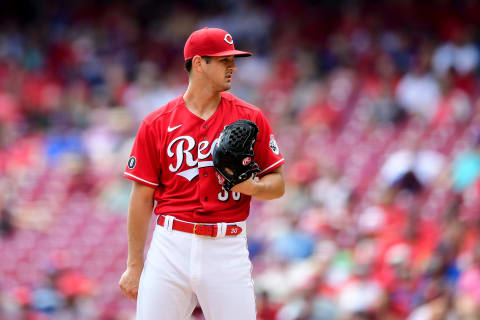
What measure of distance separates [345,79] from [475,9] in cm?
179

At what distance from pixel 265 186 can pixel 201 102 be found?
0.47 meters

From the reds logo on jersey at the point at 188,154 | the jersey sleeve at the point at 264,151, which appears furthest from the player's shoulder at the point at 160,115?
the jersey sleeve at the point at 264,151

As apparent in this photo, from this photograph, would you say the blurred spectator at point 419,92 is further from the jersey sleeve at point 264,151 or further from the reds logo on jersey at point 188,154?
the reds logo on jersey at point 188,154

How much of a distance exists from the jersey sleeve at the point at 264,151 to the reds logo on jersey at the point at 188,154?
23 centimetres

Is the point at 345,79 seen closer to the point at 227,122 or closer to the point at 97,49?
the point at 97,49

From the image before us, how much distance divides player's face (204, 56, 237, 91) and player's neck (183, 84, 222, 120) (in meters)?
0.06

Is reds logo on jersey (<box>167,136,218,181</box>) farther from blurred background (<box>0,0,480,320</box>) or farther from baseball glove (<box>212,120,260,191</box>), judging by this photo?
blurred background (<box>0,0,480,320</box>)

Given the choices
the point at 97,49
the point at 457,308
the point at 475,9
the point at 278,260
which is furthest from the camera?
the point at 97,49

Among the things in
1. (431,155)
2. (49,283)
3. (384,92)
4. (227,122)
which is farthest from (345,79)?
(227,122)

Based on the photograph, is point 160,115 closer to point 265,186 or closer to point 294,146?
point 265,186

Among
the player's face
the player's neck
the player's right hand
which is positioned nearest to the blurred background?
the player's right hand

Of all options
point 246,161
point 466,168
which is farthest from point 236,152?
point 466,168

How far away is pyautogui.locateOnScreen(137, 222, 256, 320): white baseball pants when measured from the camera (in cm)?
362

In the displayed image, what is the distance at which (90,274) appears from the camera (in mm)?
8656
